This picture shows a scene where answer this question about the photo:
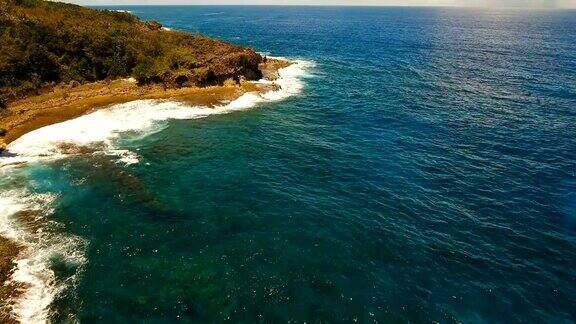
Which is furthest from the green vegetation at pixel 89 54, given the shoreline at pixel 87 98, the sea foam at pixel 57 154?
the sea foam at pixel 57 154

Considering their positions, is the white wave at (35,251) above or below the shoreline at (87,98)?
below

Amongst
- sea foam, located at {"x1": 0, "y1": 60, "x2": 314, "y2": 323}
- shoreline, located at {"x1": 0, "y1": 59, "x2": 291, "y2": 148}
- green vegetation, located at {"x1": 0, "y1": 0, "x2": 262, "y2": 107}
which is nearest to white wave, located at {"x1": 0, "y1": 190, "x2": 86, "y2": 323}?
sea foam, located at {"x1": 0, "y1": 60, "x2": 314, "y2": 323}

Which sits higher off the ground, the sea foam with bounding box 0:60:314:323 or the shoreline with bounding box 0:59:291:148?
the shoreline with bounding box 0:59:291:148

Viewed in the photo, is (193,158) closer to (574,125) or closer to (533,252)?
(533,252)

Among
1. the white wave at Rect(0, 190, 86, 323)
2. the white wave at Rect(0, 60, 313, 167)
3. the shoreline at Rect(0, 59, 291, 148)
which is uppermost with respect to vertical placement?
the shoreline at Rect(0, 59, 291, 148)

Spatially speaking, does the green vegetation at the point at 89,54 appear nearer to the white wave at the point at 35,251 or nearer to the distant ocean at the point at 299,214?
the distant ocean at the point at 299,214

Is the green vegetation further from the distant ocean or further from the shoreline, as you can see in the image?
the distant ocean

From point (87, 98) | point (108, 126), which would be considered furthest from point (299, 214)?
point (87, 98)
